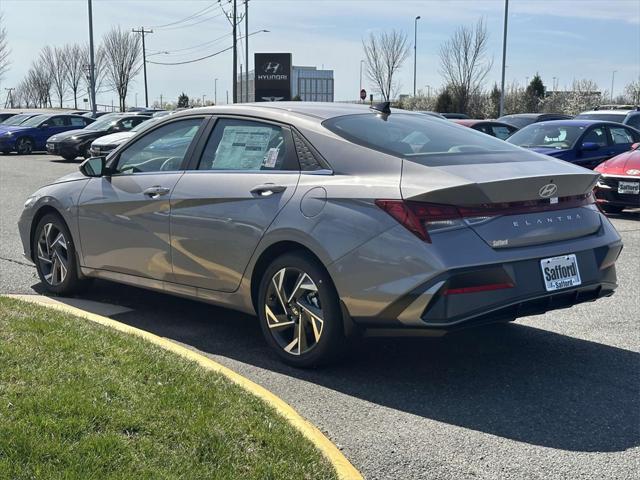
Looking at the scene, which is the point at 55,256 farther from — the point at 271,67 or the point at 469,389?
the point at 271,67

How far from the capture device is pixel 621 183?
38.9 ft

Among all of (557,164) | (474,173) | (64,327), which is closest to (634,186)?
(557,164)

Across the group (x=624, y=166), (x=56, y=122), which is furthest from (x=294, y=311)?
(x=56, y=122)

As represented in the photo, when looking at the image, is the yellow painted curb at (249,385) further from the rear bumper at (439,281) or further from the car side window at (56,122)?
the car side window at (56,122)

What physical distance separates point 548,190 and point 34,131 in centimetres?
2937

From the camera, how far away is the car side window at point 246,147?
5.09m

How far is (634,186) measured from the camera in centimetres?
1172

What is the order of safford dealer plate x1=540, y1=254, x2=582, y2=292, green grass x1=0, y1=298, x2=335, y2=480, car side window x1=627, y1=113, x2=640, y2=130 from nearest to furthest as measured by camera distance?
green grass x1=0, y1=298, x2=335, y2=480 → safford dealer plate x1=540, y1=254, x2=582, y2=292 → car side window x1=627, y1=113, x2=640, y2=130

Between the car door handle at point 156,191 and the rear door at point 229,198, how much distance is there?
118 mm

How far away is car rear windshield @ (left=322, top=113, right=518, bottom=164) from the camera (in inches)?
187

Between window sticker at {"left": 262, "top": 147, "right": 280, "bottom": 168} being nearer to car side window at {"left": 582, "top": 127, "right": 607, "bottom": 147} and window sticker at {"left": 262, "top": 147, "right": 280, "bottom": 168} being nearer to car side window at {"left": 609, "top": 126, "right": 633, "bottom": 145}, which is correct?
car side window at {"left": 582, "top": 127, "right": 607, "bottom": 147}

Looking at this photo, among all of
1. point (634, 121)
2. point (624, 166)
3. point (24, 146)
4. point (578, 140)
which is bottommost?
point (24, 146)

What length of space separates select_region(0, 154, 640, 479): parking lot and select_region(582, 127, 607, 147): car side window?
8.22 metres

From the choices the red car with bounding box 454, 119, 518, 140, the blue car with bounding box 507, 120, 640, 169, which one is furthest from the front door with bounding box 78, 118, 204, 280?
the red car with bounding box 454, 119, 518, 140
